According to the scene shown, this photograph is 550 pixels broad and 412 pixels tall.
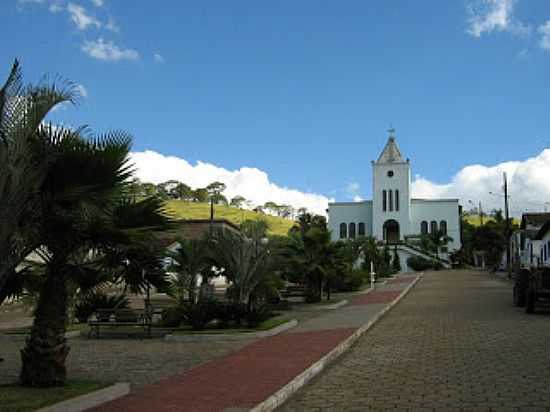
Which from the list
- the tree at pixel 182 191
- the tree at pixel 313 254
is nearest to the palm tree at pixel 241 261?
the tree at pixel 313 254

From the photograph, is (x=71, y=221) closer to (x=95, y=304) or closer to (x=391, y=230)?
(x=95, y=304)

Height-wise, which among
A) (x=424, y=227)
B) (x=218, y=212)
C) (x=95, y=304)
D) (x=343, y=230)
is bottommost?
(x=95, y=304)

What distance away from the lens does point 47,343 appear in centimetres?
855

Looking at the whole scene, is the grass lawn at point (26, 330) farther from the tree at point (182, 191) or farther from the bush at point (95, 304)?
the tree at point (182, 191)

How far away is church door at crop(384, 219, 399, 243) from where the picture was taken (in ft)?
290

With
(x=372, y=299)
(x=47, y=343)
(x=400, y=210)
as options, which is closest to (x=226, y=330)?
(x=47, y=343)

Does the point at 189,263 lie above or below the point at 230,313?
above

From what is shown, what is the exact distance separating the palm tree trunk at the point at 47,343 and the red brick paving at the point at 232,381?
98cm

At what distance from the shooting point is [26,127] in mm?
6863

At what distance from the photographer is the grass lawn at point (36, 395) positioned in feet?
23.7

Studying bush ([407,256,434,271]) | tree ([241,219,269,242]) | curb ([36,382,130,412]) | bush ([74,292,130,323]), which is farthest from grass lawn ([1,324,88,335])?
bush ([407,256,434,271])

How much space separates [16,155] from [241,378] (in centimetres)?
507

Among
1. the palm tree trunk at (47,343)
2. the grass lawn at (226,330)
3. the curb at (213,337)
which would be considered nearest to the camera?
the palm tree trunk at (47,343)

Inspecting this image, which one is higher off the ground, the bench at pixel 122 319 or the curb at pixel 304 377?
the bench at pixel 122 319
